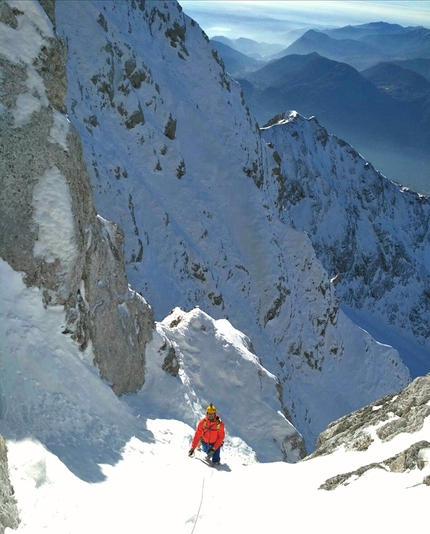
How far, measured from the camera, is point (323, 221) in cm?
9725

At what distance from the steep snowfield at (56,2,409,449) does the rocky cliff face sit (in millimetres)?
32056

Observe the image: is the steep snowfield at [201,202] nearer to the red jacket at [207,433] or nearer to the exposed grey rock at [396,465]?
the red jacket at [207,433]

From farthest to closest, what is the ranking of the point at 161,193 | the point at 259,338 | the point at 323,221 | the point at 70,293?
the point at 323,221 < the point at 259,338 < the point at 161,193 < the point at 70,293

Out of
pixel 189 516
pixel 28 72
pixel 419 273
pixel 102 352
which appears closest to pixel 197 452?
pixel 102 352

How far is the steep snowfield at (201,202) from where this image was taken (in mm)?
36625

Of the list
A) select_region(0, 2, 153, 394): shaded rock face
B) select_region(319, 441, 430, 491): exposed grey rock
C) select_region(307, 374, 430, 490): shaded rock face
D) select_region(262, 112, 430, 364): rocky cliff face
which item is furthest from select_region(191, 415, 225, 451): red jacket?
select_region(262, 112, 430, 364): rocky cliff face

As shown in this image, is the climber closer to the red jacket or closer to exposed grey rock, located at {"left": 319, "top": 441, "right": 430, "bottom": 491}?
the red jacket

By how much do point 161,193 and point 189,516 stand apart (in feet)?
109

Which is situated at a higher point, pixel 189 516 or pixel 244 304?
pixel 244 304

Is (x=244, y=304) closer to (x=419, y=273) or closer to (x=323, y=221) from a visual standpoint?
(x=323, y=221)

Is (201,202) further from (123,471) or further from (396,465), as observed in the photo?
(396,465)

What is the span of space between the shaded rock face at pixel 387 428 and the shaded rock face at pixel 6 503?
5.33 meters

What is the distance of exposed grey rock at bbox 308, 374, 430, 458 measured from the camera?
11.8m

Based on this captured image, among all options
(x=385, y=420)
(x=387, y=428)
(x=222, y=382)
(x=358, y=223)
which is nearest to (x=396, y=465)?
(x=387, y=428)
